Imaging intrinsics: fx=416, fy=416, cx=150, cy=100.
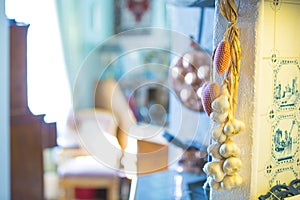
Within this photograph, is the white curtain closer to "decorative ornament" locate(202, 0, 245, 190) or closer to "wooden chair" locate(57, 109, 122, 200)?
"wooden chair" locate(57, 109, 122, 200)

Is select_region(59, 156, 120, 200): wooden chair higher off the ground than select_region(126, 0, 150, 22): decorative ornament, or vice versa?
select_region(126, 0, 150, 22): decorative ornament

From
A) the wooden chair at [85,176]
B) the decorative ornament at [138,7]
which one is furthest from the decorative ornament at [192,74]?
the decorative ornament at [138,7]

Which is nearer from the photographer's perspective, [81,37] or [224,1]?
[224,1]

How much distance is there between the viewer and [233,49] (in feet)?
2.33

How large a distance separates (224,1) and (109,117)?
7.57 feet

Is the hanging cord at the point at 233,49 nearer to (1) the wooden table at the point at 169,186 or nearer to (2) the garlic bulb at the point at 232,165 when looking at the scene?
(2) the garlic bulb at the point at 232,165

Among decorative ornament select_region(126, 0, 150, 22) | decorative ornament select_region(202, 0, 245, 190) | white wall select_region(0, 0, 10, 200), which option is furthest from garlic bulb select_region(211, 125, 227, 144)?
decorative ornament select_region(126, 0, 150, 22)

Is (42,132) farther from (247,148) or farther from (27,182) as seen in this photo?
(247,148)

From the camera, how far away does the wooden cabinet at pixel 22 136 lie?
1.77 meters

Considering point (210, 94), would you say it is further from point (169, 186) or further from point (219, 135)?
point (169, 186)

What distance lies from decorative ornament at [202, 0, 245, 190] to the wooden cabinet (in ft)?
4.08

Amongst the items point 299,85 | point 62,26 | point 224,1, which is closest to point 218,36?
point 224,1

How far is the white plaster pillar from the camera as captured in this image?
73 centimetres

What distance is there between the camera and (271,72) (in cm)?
76
